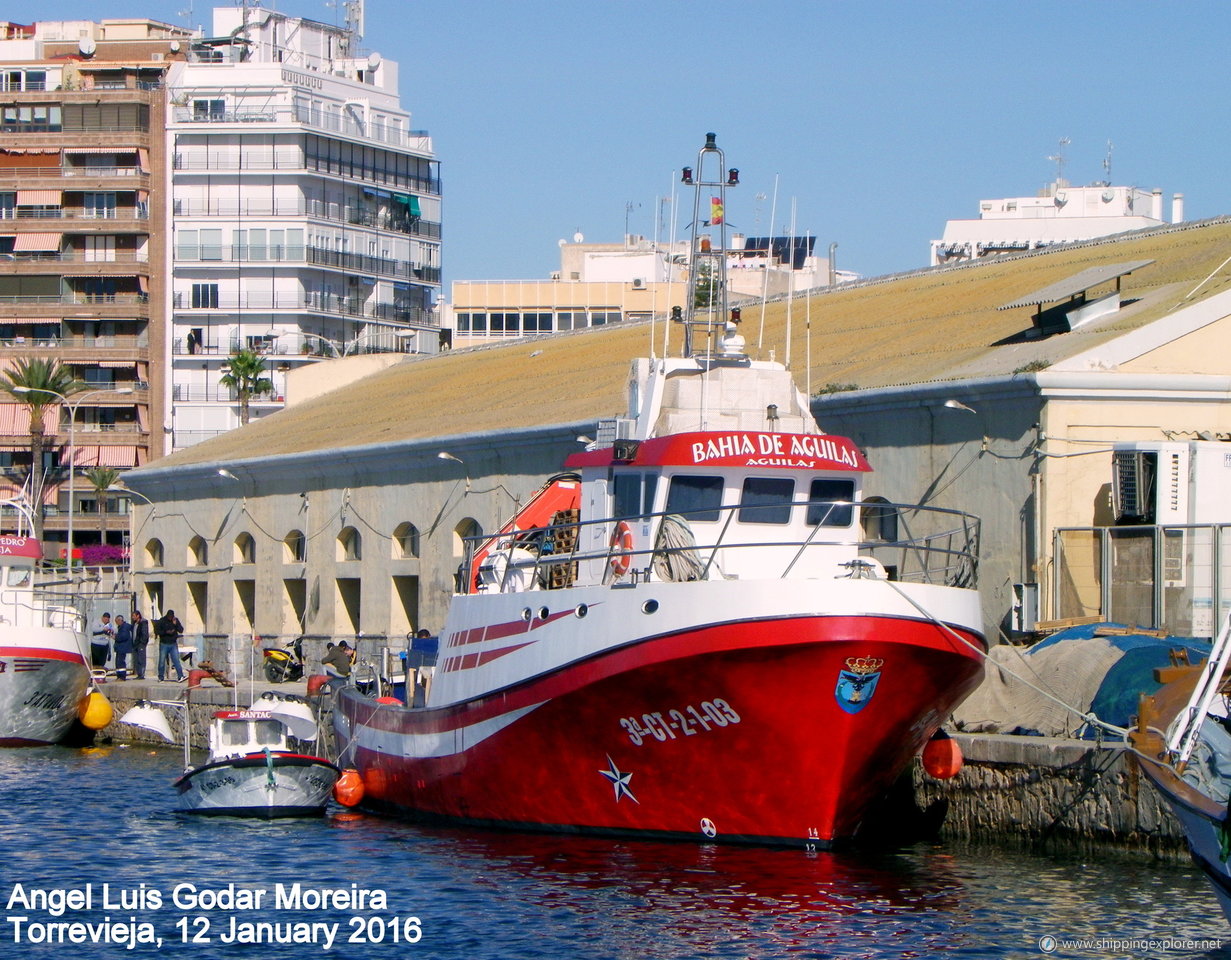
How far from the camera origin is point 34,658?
34875 millimetres

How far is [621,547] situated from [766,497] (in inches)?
67.9

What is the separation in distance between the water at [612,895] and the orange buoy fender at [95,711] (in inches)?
530

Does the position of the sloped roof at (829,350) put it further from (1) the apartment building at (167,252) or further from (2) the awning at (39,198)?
(2) the awning at (39,198)

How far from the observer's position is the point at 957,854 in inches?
779

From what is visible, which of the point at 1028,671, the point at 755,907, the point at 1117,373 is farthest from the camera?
the point at 1117,373

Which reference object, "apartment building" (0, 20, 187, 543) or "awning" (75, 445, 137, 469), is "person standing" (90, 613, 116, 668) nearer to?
"apartment building" (0, 20, 187, 543)

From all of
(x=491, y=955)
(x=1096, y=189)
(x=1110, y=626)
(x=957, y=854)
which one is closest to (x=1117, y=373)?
(x=1110, y=626)

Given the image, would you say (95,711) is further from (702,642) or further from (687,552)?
(702,642)

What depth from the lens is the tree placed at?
81.1m

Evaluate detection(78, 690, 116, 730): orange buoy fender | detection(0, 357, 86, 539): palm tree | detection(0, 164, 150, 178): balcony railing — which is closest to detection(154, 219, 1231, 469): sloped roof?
detection(78, 690, 116, 730): orange buoy fender

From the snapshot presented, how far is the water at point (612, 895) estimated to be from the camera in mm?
15547

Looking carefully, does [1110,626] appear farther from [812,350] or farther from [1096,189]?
[1096,189]

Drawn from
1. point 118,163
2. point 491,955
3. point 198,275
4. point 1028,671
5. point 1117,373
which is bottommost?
point 491,955

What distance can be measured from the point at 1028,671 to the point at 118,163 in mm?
68281
